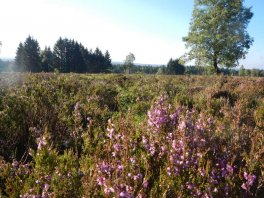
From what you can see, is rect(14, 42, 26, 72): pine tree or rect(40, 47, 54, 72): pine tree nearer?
rect(14, 42, 26, 72): pine tree

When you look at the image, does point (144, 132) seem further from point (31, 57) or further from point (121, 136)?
point (31, 57)

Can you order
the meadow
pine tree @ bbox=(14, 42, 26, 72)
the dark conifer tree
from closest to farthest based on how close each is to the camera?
the meadow < pine tree @ bbox=(14, 42, 26, 72) < the dark conifer tree

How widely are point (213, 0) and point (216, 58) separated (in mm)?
7011

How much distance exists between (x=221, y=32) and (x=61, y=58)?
4548 centimetres

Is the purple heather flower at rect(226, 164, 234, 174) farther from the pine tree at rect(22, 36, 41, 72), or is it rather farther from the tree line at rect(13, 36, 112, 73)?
the pine tree at rect(22, 36, 41, 72)

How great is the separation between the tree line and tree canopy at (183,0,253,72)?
3563cm

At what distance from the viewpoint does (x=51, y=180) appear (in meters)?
2.90

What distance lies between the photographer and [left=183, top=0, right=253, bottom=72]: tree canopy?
110 ft

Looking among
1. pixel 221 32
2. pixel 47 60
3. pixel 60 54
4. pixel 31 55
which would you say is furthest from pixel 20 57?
pixel 221 32

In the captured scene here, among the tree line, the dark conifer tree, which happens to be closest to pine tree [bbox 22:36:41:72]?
the tree line

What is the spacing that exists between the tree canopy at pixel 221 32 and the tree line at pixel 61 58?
35629mm

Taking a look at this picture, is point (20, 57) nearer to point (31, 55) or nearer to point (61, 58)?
point (31, 55)

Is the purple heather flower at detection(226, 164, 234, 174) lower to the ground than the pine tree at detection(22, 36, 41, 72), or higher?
lower

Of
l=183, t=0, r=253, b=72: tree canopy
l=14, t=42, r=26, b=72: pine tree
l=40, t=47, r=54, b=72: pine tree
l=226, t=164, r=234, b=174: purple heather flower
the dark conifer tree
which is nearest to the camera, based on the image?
l=226, t=164, r=234, b=174: purple heather flower
